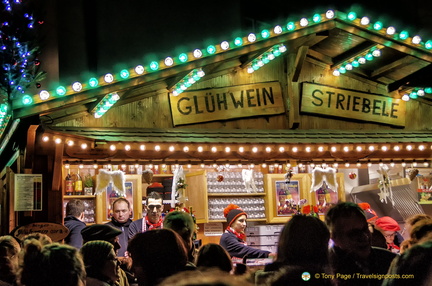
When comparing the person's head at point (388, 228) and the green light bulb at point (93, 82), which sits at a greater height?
the green light bulb at point (93, 82)

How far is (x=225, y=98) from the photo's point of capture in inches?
402

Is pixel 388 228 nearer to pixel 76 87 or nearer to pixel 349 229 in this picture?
pixel 76 87

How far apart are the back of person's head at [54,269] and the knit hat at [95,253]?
92 centimetres

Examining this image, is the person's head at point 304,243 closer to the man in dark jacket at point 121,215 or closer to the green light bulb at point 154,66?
the green light bulb at point 154,66

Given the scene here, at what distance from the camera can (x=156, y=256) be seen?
371 centimetres

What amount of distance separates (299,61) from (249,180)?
134 inches

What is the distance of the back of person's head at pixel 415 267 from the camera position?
2840mm

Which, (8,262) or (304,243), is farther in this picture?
(8,262)

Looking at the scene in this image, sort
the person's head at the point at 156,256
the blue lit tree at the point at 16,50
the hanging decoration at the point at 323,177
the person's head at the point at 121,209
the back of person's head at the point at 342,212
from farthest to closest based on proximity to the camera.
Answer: the hanging decoration at the point at 323,177 < the blue lit tree at the point at 16,50 < the person's head at the point at 121,209 < the back of person's head at the point at 342,212 < the person's head at the point at 156,256

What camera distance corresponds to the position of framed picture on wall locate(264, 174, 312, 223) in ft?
41.9

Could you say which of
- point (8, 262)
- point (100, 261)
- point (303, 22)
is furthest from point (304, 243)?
point (303, 22)

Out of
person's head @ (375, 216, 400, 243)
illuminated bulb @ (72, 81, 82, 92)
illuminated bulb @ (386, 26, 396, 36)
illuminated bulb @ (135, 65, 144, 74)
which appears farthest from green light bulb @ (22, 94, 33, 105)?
illuminated bulb @ (386, 26, 396, 36)

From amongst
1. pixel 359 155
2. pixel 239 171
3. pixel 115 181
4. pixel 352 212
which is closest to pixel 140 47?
pixel 239 171

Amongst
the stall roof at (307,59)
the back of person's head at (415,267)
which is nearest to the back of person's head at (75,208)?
the stall roof at (307,59)
